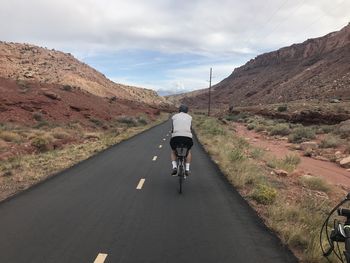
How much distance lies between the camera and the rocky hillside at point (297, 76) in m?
93.4

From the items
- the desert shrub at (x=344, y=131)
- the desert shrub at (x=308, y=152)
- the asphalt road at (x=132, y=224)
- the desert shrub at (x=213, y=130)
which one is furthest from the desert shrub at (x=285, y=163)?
the desert shrub at (x=213, y=130)

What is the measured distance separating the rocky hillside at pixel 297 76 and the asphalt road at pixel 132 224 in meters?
65.3

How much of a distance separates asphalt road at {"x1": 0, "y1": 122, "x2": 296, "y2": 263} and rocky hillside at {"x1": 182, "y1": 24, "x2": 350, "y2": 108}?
214 ft

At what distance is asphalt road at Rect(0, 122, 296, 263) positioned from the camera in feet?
23.5

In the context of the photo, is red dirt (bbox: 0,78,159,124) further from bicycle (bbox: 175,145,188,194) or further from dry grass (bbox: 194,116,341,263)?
bicycle (bbox: 175,145,188,194)

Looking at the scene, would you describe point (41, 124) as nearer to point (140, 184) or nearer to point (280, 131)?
point (280, 131)

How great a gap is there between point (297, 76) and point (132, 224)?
122 metres

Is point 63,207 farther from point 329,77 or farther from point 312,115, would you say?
point 329,77

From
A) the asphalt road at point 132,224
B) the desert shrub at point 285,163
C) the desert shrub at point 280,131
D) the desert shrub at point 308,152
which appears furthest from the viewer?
the desert shrub at point 280,131

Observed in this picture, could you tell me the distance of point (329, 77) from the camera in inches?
3878

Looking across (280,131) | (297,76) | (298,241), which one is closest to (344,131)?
(280,131)

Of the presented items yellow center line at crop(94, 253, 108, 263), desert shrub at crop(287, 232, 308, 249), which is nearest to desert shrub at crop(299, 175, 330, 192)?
desert shrub at crop(287, 232, 308, 249)

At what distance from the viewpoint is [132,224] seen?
890 centimetres

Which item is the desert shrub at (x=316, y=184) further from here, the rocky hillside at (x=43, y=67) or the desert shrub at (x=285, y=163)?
the rocky hillside at (x=43, y=67)
